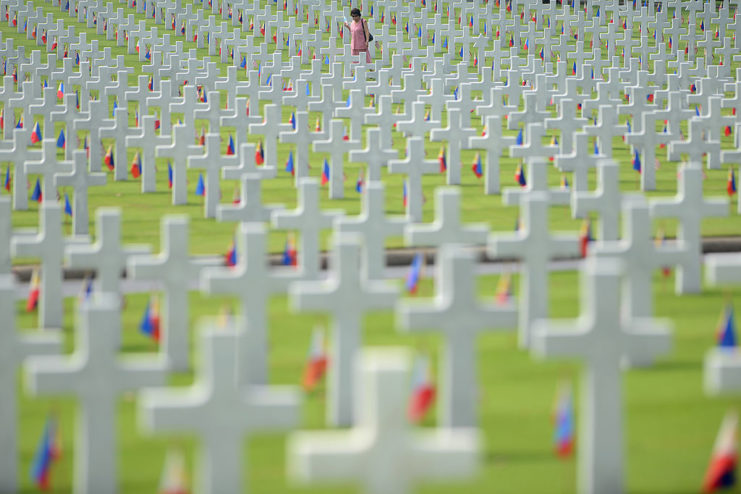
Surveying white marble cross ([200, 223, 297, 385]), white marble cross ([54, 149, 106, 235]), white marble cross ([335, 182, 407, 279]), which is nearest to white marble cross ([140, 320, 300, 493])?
white marble cross ([200, 223, 297, 385])

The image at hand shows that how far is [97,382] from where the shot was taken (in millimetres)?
6094

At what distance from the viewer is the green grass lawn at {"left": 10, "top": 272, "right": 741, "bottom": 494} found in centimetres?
670

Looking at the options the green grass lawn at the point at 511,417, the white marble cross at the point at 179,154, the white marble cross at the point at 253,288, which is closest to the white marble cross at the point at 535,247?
the green grass lawn at the point at 511,417

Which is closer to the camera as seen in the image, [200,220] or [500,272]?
[500,272]

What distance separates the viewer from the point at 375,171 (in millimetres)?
14180

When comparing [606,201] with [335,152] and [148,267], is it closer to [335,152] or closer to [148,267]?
[148,267]

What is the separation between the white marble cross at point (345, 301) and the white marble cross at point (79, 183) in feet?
19.2

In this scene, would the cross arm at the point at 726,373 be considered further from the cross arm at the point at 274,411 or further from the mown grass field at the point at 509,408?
the cross arm at the point at 274,411

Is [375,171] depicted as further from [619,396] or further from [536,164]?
[619,396]

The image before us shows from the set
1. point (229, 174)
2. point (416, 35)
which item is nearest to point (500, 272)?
point (229, 174)

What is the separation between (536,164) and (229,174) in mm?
3041

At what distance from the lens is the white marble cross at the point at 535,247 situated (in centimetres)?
834

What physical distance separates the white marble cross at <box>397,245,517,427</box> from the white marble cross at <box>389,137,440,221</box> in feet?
20.8

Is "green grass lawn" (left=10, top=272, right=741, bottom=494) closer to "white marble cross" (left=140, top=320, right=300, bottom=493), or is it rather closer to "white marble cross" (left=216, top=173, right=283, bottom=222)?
"white marble cross" (left=140, top=320, right=300, bottom=493)
